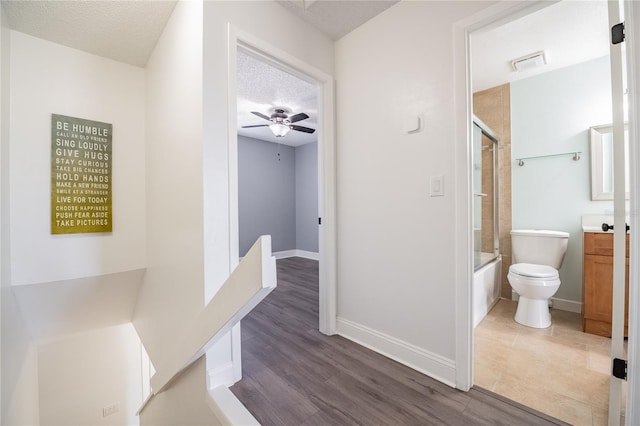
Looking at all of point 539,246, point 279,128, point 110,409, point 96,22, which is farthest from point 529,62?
point 110,409

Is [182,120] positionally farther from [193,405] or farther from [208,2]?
[193,405]

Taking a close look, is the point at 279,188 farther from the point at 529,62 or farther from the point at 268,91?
the point at 529,62

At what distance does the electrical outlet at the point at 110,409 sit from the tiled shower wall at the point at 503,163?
16.6 feet

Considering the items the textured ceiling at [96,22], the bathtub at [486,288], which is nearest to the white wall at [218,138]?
the textured ceiling at [96,22]

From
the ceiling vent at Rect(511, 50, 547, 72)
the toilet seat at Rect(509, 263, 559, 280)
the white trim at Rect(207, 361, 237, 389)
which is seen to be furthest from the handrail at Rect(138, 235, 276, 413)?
the ceiling vent at Rect(511, 50, 547, 72)

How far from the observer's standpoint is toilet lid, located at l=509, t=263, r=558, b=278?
228 centimetres

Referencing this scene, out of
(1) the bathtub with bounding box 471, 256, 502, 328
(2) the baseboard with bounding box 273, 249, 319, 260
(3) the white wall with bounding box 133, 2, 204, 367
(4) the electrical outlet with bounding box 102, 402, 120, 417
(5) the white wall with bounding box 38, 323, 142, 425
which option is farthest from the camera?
(2) the baseboard with bounding box 273, 249, 319, 260

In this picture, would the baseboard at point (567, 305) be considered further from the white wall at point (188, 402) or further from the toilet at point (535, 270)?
the white wall at point (188, 402)

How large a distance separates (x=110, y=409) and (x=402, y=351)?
155 inches

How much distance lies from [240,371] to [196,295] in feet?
1.88

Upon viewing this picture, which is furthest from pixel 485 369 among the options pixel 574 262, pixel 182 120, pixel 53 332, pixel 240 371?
pixel 53 332

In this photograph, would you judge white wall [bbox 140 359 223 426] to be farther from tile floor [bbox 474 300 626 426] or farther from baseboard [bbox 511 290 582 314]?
baseboard [bbox 511 290 582 314]

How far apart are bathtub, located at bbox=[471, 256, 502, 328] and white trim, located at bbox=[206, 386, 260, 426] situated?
6.36 ft

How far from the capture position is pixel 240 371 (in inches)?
64.6
